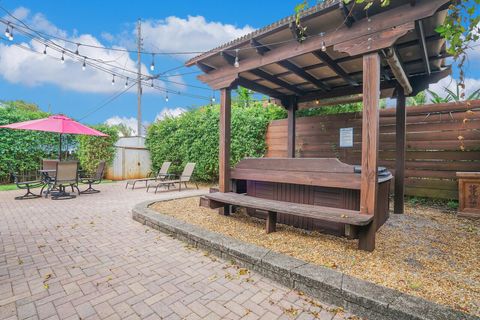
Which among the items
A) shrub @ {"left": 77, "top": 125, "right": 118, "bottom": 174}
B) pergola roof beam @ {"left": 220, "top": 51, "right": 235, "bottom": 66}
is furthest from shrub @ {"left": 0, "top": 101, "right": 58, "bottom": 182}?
pergola roof beam @ {"left": 220, "top": 51, "right": 235, "bottom": 66}

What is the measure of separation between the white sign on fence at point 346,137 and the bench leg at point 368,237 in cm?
361

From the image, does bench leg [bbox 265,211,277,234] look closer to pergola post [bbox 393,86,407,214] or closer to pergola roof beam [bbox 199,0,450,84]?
pergola roof beam [bbox 199,0,450,84]

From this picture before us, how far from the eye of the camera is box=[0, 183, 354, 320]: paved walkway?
5.86ft

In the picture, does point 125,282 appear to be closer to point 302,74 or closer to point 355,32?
point 355,32

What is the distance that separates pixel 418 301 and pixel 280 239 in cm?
166

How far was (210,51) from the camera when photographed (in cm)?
404

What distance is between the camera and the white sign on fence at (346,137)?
591 centimetres

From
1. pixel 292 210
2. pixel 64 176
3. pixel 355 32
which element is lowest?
pixel 292 210

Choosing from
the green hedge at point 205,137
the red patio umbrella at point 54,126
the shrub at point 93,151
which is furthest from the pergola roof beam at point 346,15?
the shrub at point 93,151

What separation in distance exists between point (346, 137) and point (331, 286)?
4.78 m

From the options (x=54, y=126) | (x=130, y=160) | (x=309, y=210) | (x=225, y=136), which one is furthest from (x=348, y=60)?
(x=130, y=160)

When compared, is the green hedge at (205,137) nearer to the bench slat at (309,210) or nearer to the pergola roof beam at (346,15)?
the bench slat at (309,210)

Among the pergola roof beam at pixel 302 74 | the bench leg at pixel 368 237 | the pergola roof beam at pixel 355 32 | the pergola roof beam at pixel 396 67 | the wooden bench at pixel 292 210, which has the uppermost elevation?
the pergola roof beam at pixel 302 74

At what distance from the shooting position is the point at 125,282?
2.20m
